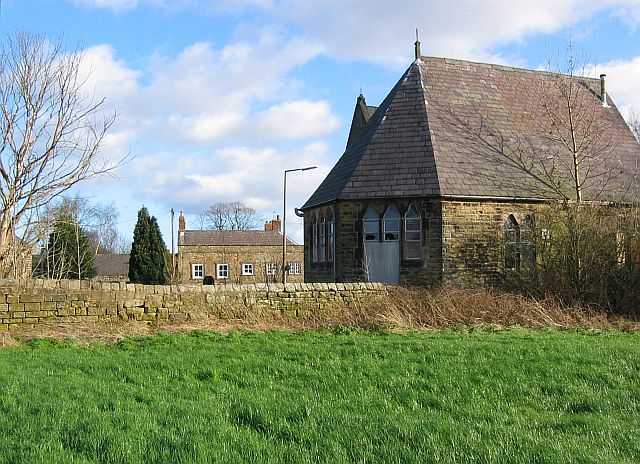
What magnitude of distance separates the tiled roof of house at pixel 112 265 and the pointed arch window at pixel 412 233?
1982 inches

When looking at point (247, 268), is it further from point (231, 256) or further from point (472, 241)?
point (472, 241)

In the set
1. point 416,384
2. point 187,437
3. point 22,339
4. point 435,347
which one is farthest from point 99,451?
point 22,339

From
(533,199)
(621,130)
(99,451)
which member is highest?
(621,130)

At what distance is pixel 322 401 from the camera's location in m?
7.78

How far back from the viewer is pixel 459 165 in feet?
77.7

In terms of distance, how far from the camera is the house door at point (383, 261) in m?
23.2

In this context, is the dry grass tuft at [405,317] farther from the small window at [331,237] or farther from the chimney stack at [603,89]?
the chimney stack at [603,89]

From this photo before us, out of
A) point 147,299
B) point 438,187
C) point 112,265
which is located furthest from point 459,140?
point 112,265

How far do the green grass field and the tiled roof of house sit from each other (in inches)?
2299

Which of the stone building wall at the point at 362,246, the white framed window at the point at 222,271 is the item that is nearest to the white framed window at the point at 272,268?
the white framed window at the point at 222,271

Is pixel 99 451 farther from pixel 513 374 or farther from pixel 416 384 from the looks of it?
pixel 513 374

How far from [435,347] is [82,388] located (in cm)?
582

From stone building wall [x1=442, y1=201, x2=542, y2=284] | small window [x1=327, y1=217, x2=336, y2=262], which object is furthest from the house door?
stone building wall [x1=442, y1=201, x2=542, y2=284]

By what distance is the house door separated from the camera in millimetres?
23156
